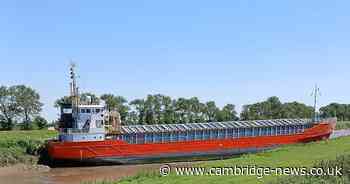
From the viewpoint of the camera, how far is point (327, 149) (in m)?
29.9

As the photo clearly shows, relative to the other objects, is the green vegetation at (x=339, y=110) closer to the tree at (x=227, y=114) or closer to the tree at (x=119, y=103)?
the tree at (x=227, y=114)

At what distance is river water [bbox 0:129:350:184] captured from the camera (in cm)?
3325

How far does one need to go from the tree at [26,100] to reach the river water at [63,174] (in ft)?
103

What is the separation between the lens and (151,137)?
4594 cm

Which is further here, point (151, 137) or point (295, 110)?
point (295, 110)

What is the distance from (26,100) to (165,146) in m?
31.8

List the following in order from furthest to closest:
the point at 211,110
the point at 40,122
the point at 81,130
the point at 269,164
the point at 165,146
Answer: the point at 211,110
the point at 40,122
the point at 165,146
the point at 81,130
the point at 269,164

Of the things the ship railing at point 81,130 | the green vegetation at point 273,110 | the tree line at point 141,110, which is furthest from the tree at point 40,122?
the green vegetation at point 273,110

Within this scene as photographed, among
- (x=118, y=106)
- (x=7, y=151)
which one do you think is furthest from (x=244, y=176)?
(x=118, y=106)

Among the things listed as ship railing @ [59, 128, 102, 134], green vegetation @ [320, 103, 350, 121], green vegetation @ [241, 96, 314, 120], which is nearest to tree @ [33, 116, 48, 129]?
ship railing @ [59, 128, 102, 134]

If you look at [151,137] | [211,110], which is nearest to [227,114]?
[211,110]

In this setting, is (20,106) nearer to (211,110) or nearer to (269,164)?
(211,110)

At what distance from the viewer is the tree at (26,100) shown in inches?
2788

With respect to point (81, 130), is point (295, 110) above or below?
above
